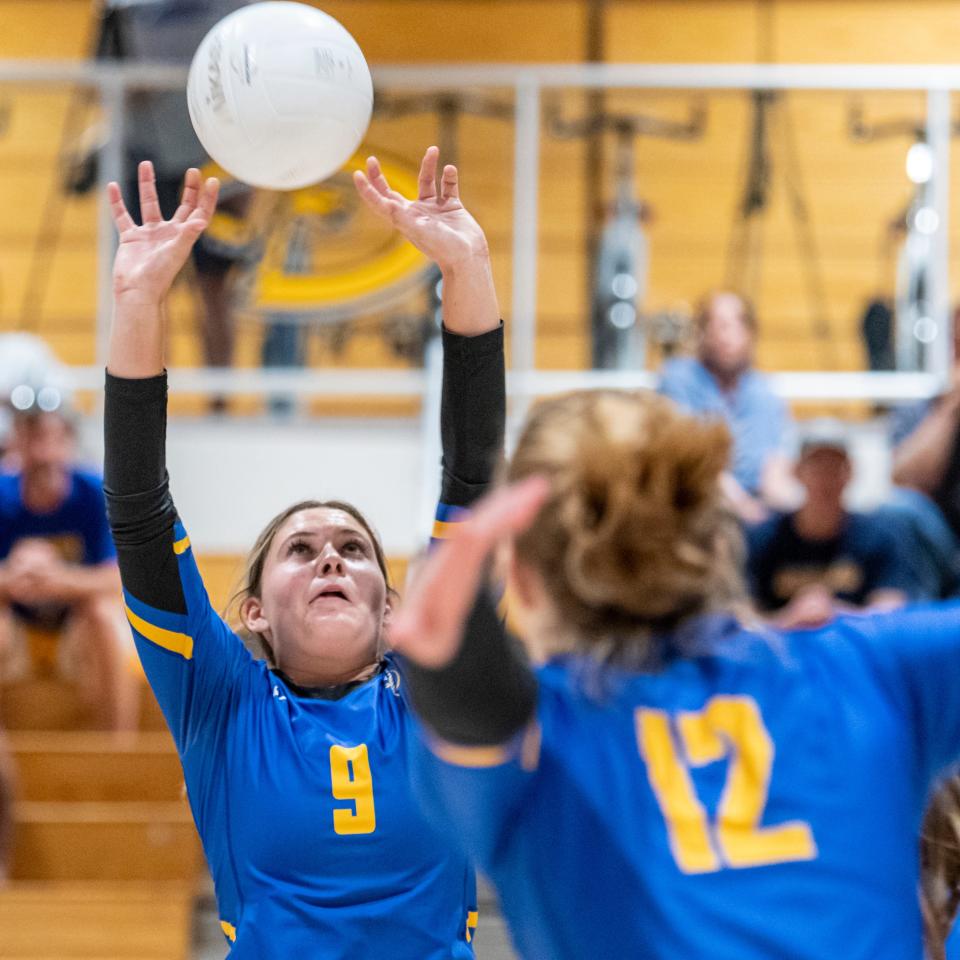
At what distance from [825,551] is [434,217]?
255cm

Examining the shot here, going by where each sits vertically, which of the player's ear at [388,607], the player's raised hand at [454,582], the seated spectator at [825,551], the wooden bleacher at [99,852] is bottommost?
the wooden bleacher at [99,852]

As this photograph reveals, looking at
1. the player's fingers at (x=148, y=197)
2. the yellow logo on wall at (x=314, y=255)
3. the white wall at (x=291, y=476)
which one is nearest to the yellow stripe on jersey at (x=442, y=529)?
the player's fingers at (x=148, y=197)

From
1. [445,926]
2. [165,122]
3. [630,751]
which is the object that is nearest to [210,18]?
[165,122]

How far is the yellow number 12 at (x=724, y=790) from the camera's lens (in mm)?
1186

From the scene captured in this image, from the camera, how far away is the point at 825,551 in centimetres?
413

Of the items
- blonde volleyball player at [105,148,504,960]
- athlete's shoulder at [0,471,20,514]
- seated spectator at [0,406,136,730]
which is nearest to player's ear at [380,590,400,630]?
blonde volleyball player at [105,148,504,960]

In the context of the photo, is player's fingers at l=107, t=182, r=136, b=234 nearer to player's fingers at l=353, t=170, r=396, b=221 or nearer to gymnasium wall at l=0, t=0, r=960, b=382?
player's fingers at l=353, t=170, r=396, b=221

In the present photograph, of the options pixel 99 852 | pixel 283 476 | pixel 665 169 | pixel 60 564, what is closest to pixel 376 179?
pixel 99 852

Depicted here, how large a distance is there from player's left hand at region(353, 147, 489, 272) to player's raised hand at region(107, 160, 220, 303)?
196mm

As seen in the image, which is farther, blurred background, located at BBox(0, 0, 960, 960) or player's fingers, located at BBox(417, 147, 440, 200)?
blurred background, located at BBox(0, 0, 960, 960)

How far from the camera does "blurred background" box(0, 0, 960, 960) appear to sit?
3.92 metres

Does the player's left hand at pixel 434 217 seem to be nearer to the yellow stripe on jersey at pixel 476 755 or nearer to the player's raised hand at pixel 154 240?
the player's raised hand at pixel 154 240

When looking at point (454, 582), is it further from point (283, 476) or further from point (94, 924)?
point (283, 476)

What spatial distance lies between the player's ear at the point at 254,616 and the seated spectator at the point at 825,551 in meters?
2.26
